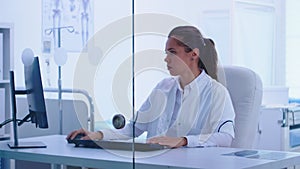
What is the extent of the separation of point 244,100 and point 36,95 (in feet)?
2.60

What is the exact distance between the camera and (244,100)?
2.12 metres

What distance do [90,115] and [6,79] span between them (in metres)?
0.51

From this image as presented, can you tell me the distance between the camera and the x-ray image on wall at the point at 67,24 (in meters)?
3.85

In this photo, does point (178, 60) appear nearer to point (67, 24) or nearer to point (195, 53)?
point (195, 53)

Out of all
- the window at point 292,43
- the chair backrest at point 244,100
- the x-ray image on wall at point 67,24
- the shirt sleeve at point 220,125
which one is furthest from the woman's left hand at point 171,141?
the window at point 292,43

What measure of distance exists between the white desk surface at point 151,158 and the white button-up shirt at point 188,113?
0.53 ft

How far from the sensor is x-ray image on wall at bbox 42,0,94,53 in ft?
12.6

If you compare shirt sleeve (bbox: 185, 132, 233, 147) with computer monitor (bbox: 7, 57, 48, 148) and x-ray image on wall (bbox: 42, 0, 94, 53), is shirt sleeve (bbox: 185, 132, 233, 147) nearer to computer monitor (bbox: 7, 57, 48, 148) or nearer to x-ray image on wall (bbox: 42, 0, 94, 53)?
computer monitor (bbox: 7, 57, 48, 148)

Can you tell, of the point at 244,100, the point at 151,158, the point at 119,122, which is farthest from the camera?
the point at 119,122

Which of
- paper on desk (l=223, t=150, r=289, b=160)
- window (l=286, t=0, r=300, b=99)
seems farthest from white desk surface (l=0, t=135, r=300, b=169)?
window (l=286, t=0, r=300, b=99)

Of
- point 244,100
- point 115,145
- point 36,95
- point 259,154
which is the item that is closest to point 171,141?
point 115,145

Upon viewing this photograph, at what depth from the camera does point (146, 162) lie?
5.29 feet

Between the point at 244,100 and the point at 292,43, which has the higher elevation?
the point at 292,43

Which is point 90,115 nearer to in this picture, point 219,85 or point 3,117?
point 3,117
